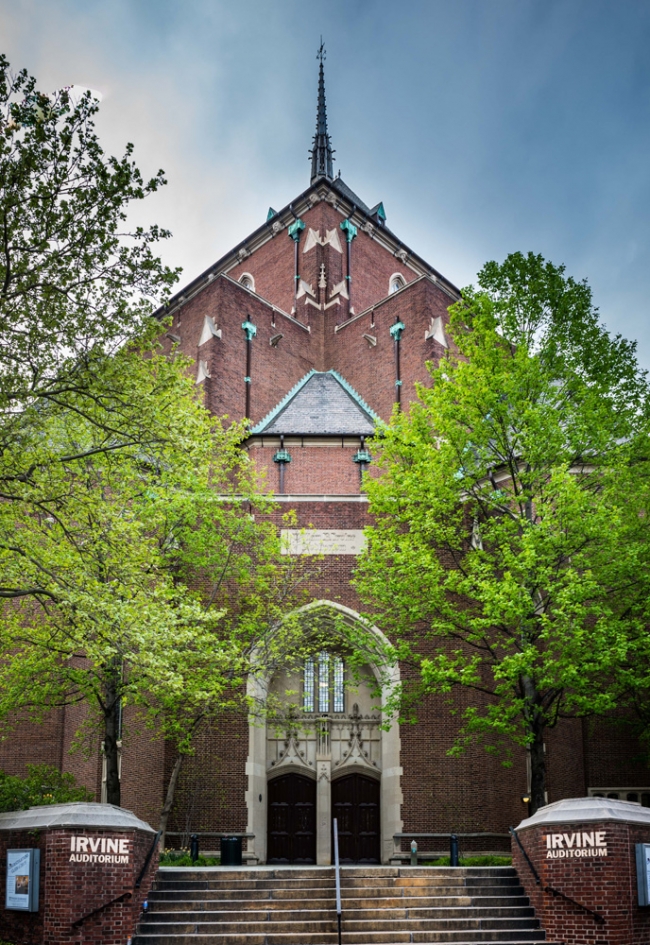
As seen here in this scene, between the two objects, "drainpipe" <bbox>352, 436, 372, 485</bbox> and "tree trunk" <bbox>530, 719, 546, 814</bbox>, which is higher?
"drainpipe" <bbox>352, 436, 372, 485</bbox>

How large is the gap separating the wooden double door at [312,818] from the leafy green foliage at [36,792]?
444 cm

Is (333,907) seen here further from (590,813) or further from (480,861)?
(480,861)

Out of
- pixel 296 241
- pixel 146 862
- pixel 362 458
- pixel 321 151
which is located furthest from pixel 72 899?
pixel 321 151

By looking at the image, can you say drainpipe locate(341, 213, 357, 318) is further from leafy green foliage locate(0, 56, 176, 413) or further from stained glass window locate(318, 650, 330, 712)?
leafy green foliage locate(0, 56, 176, 413)

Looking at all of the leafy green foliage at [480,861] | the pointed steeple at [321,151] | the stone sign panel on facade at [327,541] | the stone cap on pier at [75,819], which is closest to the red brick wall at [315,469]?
the stone sign panel on facade at [327,541]

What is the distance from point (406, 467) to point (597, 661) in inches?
221

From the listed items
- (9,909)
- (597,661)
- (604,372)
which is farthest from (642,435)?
(9,909)

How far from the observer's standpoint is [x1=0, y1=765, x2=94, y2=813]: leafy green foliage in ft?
68.5

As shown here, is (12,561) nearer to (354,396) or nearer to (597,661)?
(597,661)

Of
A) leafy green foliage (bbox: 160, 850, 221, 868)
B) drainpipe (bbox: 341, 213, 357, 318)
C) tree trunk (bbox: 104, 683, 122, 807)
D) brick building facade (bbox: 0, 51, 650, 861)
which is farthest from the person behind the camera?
drainpipe (bbox: 341, 213, 357, 318)

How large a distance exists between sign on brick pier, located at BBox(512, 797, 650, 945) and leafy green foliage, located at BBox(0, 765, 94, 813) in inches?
413

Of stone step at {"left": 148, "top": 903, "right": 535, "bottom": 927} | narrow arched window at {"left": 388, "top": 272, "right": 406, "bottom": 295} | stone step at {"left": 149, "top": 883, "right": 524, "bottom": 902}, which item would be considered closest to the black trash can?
stone step at {"left": 149, "top": 883, "right": 524, "bottom": 902}

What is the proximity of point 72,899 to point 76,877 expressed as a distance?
0.28 m

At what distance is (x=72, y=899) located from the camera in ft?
44.5
